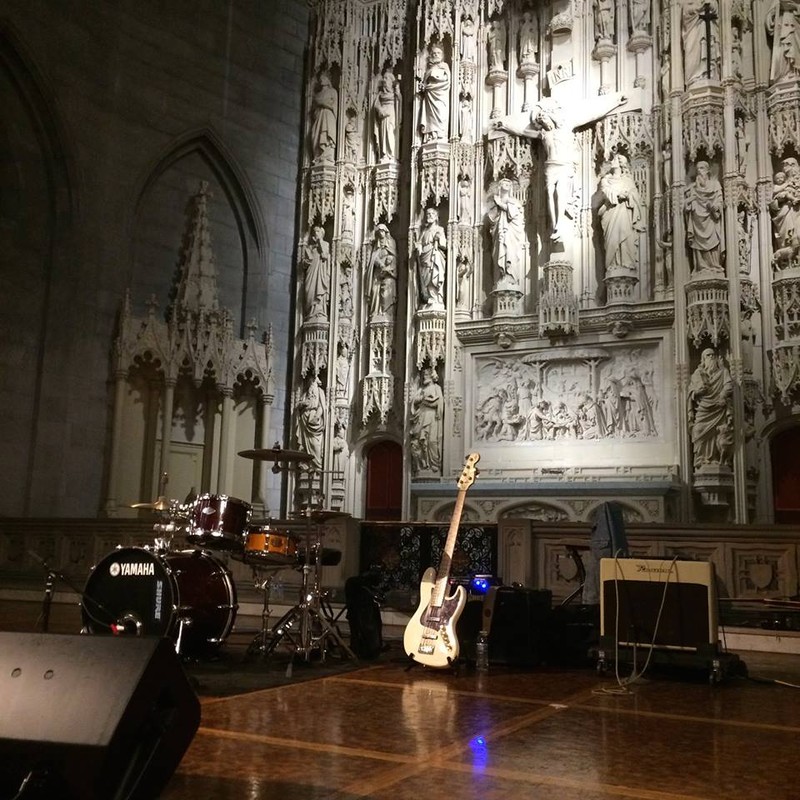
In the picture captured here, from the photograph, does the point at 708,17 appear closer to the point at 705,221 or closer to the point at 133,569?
the point at 705,221

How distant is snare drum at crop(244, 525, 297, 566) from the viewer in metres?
6.62

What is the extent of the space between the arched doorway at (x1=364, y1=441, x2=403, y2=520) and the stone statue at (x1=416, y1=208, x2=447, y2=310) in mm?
2747

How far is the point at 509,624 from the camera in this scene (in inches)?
275

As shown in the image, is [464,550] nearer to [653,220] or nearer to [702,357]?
[702,357]

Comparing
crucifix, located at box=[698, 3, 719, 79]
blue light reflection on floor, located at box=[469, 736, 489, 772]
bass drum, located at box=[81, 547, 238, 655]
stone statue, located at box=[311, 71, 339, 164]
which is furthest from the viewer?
stone statue, located at box=[311, 71, 339, 164]

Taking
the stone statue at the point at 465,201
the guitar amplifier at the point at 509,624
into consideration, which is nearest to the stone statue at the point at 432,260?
the stone statue at the point at 465,201

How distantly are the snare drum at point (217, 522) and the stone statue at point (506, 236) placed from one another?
30.9 feet

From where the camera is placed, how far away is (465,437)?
15.2 m

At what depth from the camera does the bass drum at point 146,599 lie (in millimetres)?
5758

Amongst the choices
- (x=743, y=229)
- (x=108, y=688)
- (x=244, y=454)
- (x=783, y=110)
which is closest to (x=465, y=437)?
(x=743, y=229)

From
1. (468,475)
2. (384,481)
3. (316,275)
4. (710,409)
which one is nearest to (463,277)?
(316,275)

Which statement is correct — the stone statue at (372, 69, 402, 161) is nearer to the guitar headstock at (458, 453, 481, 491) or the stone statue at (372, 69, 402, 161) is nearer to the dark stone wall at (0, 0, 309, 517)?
the dark stone wall at (0, 0, 309, 517)

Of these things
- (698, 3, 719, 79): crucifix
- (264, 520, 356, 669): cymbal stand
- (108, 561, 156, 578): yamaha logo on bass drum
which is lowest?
(264, 520, 356, 669): cymbal stand

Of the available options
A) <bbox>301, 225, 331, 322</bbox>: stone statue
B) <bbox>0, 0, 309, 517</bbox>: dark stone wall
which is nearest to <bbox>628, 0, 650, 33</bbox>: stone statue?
<bbox>301, 225, 331, 322</bbox>: stone statue
